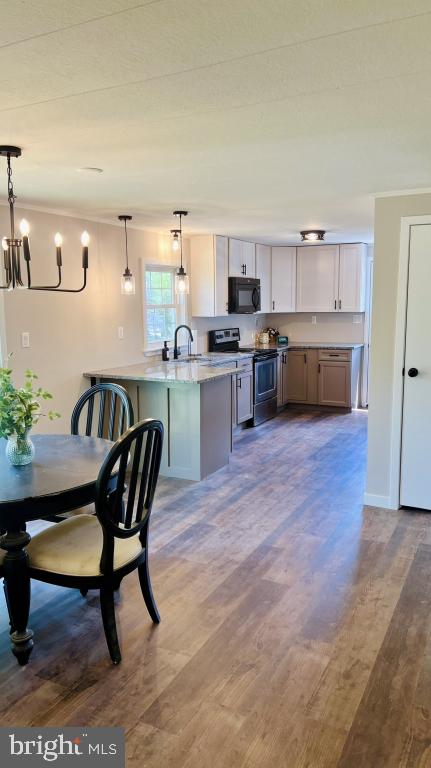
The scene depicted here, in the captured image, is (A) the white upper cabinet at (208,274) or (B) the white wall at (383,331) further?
(A) the white upper cabinet at (208,274)

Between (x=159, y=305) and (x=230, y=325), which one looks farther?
(x=230, y=325)

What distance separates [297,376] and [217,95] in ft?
18.8

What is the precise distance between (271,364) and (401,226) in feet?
10.9

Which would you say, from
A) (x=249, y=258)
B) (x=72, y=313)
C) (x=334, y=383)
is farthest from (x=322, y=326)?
(x=72, y=313)

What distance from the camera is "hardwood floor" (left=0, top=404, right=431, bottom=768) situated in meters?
1.88

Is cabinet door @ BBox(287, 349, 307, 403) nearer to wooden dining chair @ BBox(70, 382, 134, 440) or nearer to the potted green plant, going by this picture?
wooden dining chair @ BBox(70, 382, 134, 440)

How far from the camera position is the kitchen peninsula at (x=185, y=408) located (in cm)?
451

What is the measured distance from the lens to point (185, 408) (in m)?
4.55

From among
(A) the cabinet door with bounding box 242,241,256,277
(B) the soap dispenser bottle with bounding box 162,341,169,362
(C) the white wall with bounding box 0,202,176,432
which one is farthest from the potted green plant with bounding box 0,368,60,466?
(A) the cabinet door with bounding box 242,241,256,277

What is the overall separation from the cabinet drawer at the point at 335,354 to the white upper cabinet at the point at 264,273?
93cm

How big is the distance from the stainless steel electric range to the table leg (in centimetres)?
439

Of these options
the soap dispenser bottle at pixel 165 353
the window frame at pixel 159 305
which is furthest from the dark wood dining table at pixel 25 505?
the soap dispenser bottle at pixel 165 353

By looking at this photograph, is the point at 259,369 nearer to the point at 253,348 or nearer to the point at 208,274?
the point at 253,348

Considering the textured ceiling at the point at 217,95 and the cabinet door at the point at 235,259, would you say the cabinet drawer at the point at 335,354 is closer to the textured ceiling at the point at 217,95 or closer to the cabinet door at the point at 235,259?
the cabinet door at the point at 235,259
